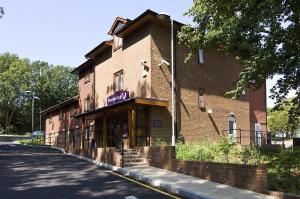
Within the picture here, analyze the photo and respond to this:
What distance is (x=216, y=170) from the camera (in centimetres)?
1394

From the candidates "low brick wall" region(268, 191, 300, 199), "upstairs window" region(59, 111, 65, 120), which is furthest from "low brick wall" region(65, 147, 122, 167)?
"upstairs window" region(59, 111, 65, 120)

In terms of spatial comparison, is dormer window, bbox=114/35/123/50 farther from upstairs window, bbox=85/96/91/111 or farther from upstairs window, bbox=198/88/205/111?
upstairs window, bbox=85/96/91/111

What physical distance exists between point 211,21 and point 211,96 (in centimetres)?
918

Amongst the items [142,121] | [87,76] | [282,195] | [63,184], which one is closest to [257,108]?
[142,121]

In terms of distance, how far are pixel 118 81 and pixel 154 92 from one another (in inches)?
196

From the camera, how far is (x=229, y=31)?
1966cm

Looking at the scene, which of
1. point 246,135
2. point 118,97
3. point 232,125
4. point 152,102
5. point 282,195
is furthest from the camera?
point 246,135

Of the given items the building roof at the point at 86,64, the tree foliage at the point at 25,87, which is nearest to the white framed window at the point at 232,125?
the building roof at the point at 86,64

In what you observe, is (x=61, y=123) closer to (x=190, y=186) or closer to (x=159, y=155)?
(x=159, y=155)

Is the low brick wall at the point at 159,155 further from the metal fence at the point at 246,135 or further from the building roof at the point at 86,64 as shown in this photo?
the building roof at the point at 86,64

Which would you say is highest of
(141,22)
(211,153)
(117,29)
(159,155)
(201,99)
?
(117,29)

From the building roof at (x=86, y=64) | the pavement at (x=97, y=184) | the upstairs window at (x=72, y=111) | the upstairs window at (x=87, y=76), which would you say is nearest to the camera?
the pavement at (x=97, y=184)

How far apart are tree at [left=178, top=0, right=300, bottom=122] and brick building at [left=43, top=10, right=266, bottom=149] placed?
9.78 feet

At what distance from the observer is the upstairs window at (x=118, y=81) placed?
28.0 metres
